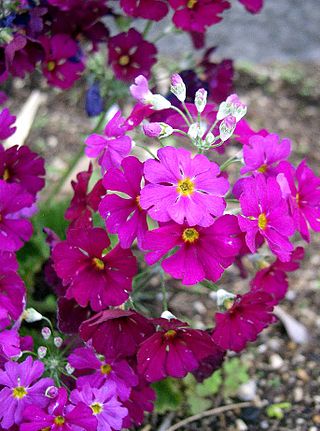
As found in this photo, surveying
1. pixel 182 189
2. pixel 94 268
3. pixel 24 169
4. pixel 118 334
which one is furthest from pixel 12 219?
pixel 182 189

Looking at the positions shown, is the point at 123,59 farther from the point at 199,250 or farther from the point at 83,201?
the point at 199,250

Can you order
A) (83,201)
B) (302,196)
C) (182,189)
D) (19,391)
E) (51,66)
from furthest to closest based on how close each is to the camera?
(51,66) → (83,201) → (302,196) → (19,391) → (182,189)

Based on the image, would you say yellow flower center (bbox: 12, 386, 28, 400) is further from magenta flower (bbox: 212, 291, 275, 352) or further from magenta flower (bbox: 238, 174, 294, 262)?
Result: magenta flower (bbox: 238, 174, 294, 262)

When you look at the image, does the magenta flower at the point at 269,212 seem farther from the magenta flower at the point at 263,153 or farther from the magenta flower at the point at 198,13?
the magenta flower at the point at 198,13

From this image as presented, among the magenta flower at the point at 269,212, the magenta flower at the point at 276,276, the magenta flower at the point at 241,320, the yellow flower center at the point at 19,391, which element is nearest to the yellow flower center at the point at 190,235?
the magenta flower at the point at 269,212

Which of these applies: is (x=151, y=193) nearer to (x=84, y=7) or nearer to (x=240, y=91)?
(x=84, y=7)

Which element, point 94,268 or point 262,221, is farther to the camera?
point 94,268
